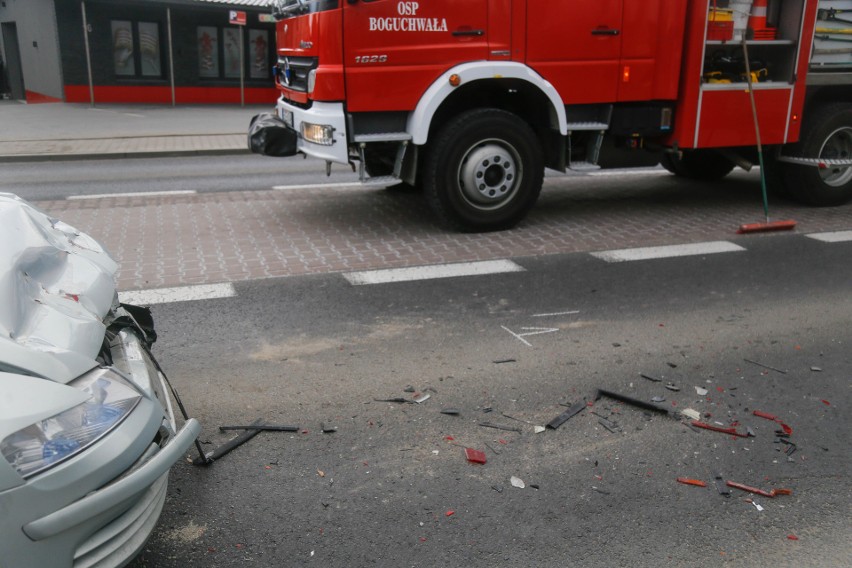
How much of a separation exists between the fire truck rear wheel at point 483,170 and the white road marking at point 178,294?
2428 mm

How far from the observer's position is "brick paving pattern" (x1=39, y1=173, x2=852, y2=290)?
6.85m

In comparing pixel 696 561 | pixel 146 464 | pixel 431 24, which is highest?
pixel 431 24

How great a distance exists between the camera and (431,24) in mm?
7094

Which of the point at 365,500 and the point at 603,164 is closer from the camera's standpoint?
the point at 365,500

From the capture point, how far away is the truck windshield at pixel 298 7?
693 centimetres

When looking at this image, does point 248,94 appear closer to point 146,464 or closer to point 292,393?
point 292,393

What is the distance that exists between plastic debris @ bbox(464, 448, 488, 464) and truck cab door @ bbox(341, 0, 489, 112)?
4.18 metres

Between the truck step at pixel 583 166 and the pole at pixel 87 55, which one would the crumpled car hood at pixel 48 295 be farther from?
the pole at pixel 87 55

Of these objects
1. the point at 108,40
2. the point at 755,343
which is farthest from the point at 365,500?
the point at 108,40

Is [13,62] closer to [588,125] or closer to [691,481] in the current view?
[588,125]

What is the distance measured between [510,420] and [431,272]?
265cm

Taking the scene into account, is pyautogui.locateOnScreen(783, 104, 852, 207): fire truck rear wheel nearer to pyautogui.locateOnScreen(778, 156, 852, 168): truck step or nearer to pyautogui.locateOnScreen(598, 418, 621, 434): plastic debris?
pyautogui.locateOnScreen(778, 156, 852, 168): truck step

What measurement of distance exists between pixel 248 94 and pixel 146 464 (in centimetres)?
2525

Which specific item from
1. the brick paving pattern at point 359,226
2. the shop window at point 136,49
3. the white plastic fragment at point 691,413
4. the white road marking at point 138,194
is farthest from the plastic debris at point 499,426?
the shop window at point 136,49
